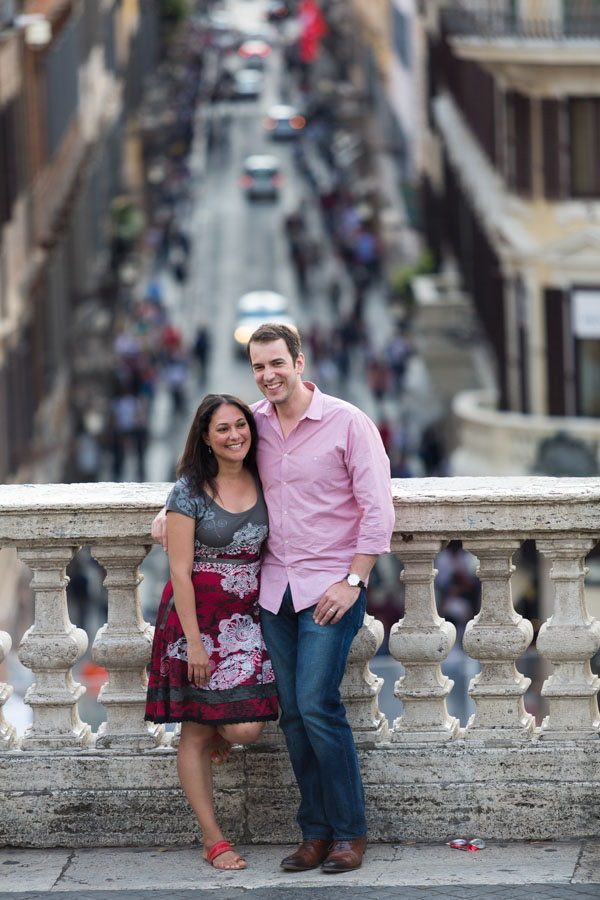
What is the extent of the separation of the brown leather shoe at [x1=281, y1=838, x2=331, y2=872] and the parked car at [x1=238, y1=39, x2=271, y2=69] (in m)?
105

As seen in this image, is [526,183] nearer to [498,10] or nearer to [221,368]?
[498,10]

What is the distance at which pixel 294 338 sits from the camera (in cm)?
635

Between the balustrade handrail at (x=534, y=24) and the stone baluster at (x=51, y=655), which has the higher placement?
the balustrade handrail at (x=534, y=24)

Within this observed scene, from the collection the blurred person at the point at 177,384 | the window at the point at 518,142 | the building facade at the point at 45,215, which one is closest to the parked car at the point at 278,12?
the building facade at the point at 45,215

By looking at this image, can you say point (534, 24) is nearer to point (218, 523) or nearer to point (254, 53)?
point (218, 523)

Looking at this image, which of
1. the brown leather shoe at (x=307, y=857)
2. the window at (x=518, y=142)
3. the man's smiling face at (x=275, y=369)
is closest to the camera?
the man's smiling face at (x=275, y=369)

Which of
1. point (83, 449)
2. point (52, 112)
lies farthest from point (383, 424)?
point (52, 112)

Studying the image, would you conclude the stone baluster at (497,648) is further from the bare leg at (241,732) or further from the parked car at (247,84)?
the parked car at (247,84)

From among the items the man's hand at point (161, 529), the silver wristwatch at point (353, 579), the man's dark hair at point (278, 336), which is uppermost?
the man's dark hair at point (278, 336)

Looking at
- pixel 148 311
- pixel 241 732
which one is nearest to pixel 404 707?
pixel 241 732

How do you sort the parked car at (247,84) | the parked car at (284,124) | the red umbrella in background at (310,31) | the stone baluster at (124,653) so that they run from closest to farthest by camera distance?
the stone baluster at (124,653) < the parked car at (284,124) < the red umbrella in background at (310,31) < the parked car at (247,84)

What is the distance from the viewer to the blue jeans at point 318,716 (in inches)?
249

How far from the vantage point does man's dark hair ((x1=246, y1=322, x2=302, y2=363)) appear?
6.32 m

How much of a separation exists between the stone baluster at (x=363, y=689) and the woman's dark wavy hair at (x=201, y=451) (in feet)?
2.42
